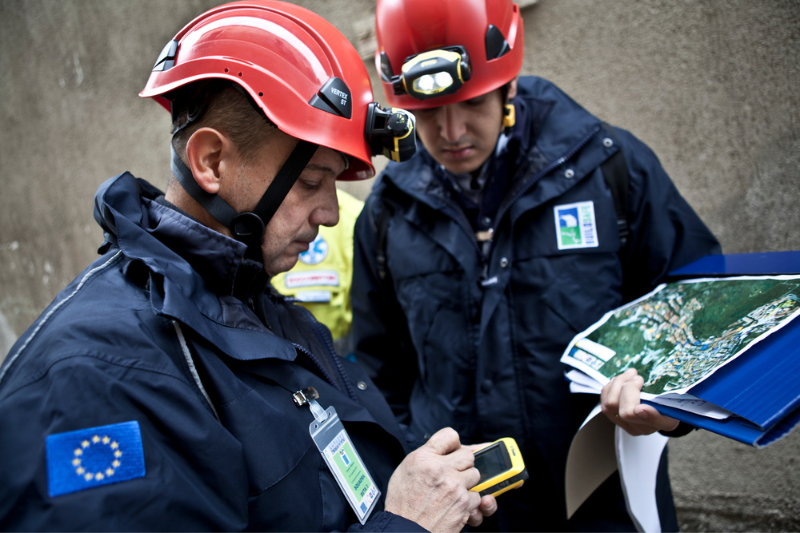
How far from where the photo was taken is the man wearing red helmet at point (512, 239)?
1.76 meters

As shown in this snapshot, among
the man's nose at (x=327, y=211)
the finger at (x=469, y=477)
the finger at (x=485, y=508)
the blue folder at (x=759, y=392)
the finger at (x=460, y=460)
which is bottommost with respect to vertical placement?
the finger at (x=485, y=508)

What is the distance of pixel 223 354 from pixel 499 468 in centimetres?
84

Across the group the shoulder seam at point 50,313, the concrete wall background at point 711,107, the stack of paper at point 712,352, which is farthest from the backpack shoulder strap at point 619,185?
the shoulder seam at point 50,313

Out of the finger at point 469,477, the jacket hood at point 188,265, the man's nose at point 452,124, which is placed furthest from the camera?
the man's nose at point 452,124

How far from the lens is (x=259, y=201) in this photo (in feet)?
4.22

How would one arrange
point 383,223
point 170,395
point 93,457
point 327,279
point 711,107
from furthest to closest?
point 327,279 < point 711,107 < point 383,223 < point 170,395 < point 93,457

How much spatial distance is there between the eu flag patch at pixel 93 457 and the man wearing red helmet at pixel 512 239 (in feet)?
3.98

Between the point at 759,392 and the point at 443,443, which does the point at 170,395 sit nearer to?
the point at 443,443

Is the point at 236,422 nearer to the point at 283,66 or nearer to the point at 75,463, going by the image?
the point at 75,463

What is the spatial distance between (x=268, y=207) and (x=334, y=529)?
2.63ft

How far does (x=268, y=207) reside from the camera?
1.29 m

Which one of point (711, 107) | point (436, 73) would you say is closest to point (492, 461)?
point (436, 73)

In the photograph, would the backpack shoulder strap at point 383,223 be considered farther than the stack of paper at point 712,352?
Yes

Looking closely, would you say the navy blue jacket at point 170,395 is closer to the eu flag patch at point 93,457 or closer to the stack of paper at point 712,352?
the eu flag patch at point 93,457
